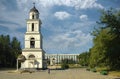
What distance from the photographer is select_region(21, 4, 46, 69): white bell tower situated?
88.9 meters

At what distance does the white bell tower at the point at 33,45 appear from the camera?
88.9 meters

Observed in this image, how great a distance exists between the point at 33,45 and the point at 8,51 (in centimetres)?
2134

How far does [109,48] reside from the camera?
130ft

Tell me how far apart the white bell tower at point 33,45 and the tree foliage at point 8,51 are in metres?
15.5

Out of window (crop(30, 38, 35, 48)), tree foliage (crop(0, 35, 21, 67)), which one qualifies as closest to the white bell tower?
window (crop(30, 38, 35, 48))

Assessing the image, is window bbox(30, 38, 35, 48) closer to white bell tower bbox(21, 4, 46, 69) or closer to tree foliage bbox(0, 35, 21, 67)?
white bell tower bbox(21, 4, 46, 69)

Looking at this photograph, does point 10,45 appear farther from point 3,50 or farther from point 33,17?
point 33,17

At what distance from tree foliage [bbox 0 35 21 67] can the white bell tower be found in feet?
50.7

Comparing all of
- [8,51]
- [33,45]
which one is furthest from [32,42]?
[8,51]

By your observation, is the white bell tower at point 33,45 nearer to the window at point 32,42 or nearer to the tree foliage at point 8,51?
the window at point 32,42

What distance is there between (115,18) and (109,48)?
172 inches

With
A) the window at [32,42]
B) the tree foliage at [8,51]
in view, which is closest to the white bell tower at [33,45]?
the window at [32,42]

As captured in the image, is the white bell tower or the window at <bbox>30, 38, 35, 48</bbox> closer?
the white bell tower

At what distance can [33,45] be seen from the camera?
9225 centimetres
